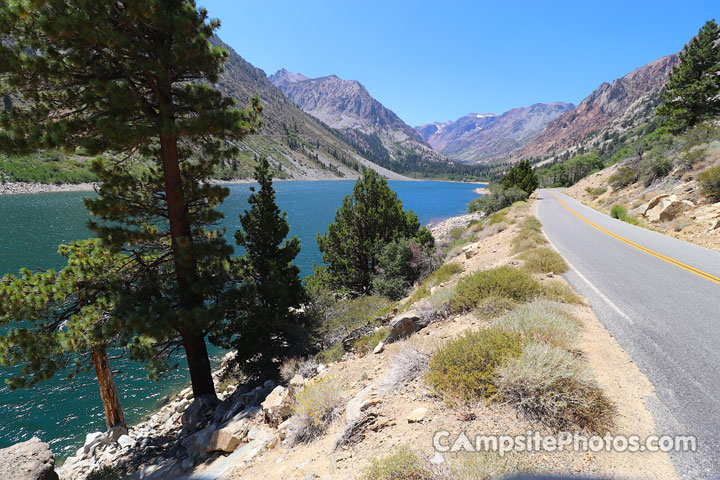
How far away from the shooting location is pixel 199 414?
8.84m

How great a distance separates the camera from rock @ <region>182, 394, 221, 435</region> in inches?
340

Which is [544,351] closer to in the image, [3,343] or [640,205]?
[3,343]

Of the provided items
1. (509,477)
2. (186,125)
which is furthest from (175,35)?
(509,477)

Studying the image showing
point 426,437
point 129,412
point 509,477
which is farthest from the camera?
point 129,412

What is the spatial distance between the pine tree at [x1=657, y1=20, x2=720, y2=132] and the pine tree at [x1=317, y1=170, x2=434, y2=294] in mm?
25486

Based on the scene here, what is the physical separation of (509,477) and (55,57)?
10269 mm

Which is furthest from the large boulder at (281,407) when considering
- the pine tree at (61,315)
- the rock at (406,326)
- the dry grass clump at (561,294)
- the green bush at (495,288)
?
the dry grass clump at (561,294)

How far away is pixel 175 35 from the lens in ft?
22.5

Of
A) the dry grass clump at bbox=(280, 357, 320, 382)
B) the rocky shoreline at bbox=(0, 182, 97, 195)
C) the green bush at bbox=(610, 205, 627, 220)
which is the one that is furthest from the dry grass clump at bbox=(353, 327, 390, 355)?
the rocky shoreline at bbox=(0, 182, 97, 195)

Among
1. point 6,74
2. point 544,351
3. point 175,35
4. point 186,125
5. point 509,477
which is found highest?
point 175,35

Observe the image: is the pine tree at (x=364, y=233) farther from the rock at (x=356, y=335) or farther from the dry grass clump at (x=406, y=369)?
the dry grass clump at (x=406, y=369)

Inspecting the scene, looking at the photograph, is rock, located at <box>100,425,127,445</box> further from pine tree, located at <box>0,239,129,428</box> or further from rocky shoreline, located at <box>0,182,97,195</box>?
rocky shoreline, located at <box>0,182,97,195</box>

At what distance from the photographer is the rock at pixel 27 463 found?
6441mm

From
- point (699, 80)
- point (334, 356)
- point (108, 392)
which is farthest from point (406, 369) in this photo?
point (699, 80)
